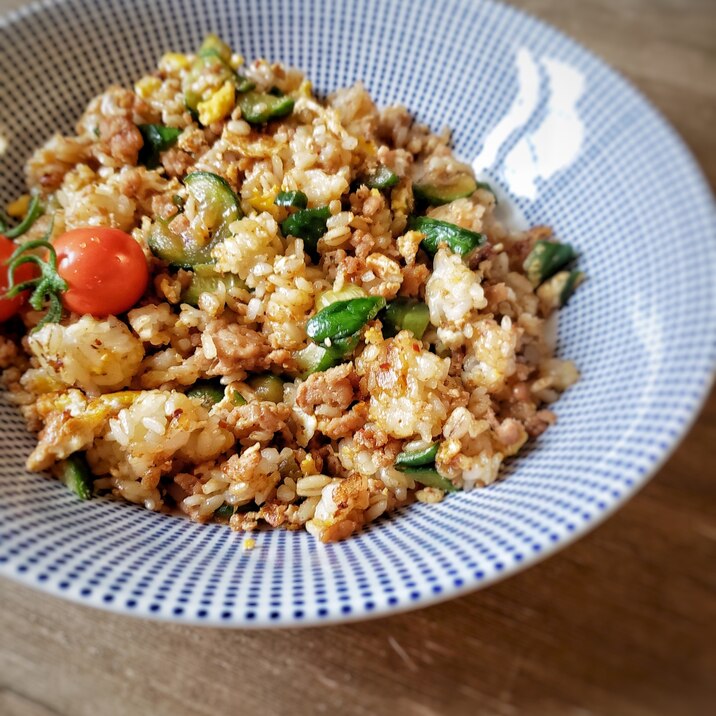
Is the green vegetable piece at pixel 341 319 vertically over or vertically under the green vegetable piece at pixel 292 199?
under

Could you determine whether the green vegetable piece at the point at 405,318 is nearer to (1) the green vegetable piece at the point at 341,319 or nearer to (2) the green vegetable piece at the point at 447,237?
(1) the green vegetable piece at the point at 341,319

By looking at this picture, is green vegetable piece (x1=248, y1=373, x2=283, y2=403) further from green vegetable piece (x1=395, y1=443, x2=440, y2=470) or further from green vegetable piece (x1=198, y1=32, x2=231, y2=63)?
green vegetable piece (x1=198, y1=32, x2=231, y2=63)

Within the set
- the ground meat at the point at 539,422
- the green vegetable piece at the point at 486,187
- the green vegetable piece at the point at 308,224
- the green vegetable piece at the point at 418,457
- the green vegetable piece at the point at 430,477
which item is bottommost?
the green vegetable piece at the point at 430,477

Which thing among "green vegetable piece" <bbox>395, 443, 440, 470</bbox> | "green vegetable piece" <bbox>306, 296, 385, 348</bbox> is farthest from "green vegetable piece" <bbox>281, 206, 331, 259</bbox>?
"green vegetable piece" <bbox>395, 443, 440, 470</bbox>

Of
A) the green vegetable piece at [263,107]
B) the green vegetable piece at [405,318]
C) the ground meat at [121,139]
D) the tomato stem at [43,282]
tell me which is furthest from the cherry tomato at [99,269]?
the green vegetable piece at [405,318]

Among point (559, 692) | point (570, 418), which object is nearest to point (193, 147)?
point (570, 418)
